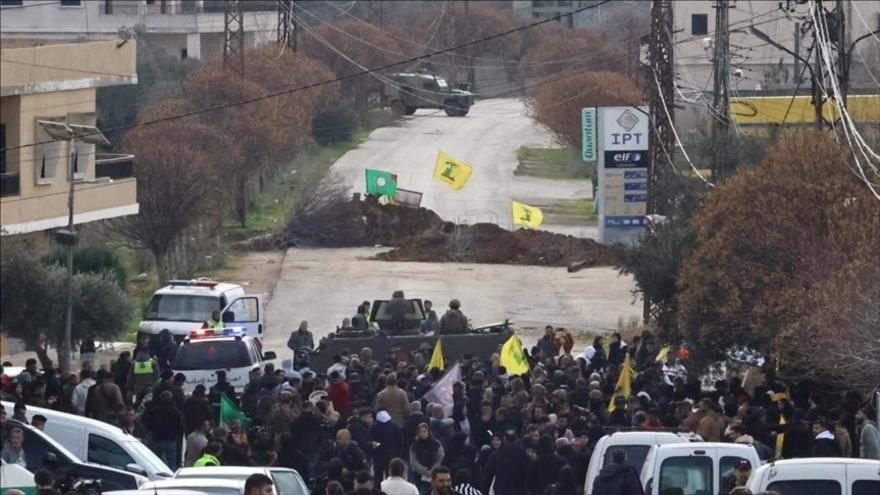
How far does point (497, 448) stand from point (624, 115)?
27304 mm

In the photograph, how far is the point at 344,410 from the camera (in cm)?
2298

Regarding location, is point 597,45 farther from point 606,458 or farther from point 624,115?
point 606,458

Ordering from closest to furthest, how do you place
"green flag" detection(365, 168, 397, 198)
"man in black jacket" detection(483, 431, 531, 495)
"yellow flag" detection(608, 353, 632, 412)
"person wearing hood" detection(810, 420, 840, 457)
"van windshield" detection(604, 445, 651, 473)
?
"van windshield" detection(604, 445, 651, 473) → "man in black jacket" detection(483, 431, 531, 495) → "person wearing hood" detection(810, 420, 840, 457) → "yellow flag" detection(608, 353, 632, 412) → "green flag" detection(365, 168, 397, 198)

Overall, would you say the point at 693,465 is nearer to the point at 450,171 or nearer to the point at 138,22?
the point at 450,171

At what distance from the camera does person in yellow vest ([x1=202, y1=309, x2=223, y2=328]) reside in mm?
31277

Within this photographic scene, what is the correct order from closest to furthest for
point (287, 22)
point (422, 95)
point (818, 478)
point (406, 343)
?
point (818, 478)
point (406, 343)
point (287, 22)
point (422, 95)

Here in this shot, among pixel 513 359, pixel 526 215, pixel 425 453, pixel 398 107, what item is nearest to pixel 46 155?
pixel 526 215

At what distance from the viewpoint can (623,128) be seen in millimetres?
45844

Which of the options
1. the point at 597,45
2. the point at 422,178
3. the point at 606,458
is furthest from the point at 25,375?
the point at 597,45

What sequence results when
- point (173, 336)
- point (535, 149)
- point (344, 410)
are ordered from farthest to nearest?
point (535, 149)
point (173, 336)
point (344, 410)

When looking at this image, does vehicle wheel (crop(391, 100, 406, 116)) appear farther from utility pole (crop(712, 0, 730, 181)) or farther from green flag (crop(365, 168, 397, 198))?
utility pole (crop(712, 0, 730, 181))

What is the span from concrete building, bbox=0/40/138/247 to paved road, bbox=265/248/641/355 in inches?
190

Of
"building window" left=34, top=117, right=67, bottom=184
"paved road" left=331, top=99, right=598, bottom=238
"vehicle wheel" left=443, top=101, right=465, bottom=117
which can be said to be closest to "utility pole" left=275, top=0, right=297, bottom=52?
"paved road" left=331, top=99, right=598, bottom=238

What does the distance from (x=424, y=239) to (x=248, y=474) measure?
128 feet
